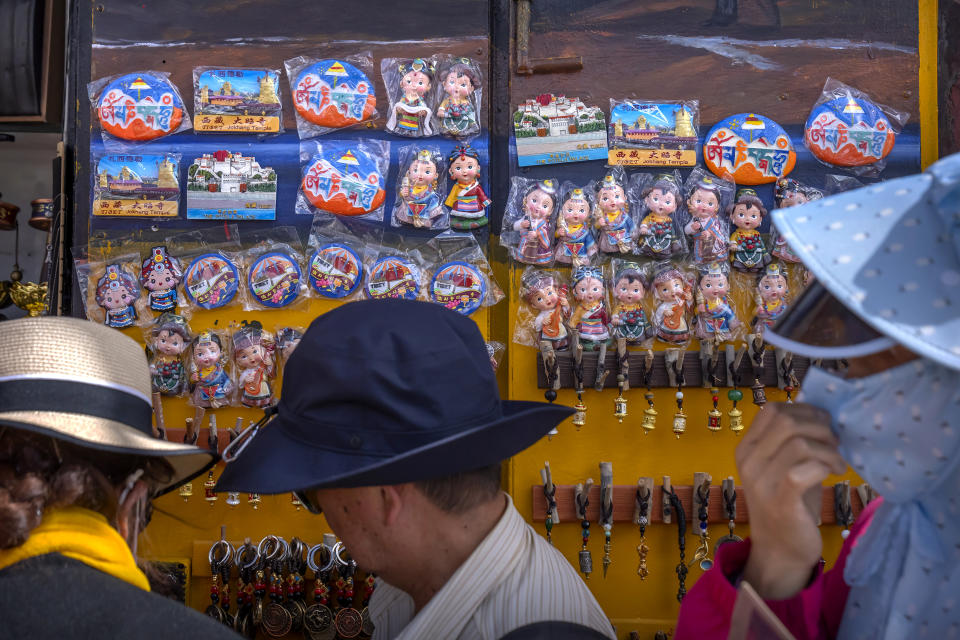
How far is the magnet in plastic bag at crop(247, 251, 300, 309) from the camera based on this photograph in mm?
2387

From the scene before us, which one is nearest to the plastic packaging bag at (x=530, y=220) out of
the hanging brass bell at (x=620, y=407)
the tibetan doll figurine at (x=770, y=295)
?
the hanging brass bell at (x=620, y=407)

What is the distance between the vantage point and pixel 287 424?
126cm

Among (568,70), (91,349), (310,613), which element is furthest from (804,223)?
Answer: (310,613)

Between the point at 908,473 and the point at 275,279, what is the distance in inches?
76.1

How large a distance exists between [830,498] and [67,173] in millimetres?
2550

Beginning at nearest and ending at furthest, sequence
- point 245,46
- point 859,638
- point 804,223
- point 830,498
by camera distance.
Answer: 1. point 804,223
2. point 859,638
3. point 830,498
4. point 245,46

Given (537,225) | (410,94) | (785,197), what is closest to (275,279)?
(410,94)

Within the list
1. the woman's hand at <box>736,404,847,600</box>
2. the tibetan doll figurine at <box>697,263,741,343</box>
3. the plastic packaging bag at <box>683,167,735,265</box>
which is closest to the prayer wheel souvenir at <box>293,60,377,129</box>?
the plastic packaging bag at <box>683,167,735,265</box>

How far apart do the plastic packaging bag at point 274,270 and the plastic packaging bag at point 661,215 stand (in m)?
1.06

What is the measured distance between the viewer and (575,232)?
233 cm

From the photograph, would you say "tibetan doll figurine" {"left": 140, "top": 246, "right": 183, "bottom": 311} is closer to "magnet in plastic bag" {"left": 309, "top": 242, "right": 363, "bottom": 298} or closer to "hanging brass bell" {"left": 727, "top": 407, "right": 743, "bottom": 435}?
"magnet in plastic bag" {"left": 309, "top": 242, "right": 363, "bottom": 298}

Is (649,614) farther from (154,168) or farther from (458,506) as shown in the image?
(154,168)

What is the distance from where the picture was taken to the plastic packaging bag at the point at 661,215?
2314 mm

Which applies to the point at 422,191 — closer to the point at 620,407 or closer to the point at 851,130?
the point at 620,407
